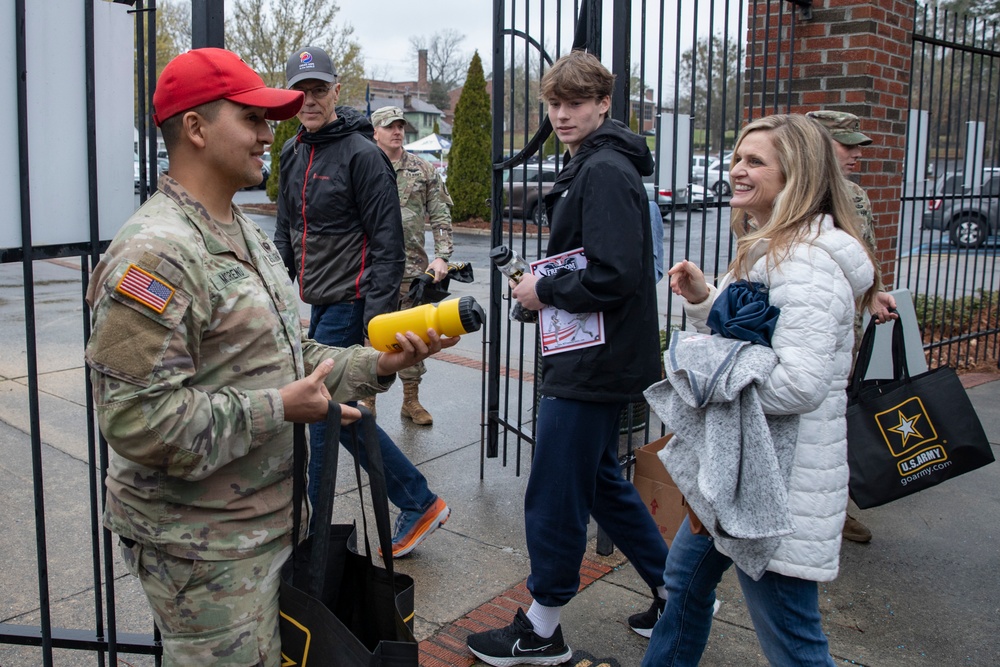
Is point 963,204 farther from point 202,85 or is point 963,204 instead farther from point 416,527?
point 202,85

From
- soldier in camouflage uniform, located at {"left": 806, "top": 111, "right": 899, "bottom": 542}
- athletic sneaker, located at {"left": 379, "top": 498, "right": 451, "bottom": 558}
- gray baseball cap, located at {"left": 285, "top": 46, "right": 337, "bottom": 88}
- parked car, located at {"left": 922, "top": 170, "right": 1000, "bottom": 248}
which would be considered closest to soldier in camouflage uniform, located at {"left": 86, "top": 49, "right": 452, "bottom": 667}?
athletic sneaker, located at {"left": 379, "top": 498, "right": 451, "bottom": 558}

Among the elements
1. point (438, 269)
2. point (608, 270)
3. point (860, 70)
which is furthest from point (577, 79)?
point (860, 70)

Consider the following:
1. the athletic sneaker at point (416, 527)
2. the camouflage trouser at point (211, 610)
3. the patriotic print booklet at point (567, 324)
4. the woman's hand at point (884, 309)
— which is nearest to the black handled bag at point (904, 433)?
the woman's hand at point (884, 309)

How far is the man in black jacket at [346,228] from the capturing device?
13.0 feet

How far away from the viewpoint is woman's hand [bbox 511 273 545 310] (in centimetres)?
315

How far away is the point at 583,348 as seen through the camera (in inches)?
121

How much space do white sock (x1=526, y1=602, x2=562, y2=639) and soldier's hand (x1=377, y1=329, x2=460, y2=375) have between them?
1255 millimetres

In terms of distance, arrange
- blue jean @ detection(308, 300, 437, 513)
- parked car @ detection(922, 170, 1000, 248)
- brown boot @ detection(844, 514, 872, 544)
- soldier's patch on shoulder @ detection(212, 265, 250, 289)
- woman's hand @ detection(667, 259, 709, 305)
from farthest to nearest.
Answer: parked car @ detection(922, 170, 1000, 248)
brown boot @ detection(844, 514, 872, 544)
blue jean @ detection(308, 300, 437, 513)
woman's hand @ detection(667, 259, 709, 305)
soldier's patch on shoulder @ detection(212, 265, 250, 289)

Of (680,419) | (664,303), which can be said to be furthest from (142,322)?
(664,303)

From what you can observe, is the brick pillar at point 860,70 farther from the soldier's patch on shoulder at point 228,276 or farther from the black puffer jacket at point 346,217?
the soldier's patch on shoulder at point 228,276

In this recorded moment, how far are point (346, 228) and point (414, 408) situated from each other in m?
2.02

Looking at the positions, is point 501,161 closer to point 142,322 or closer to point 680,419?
point 680,419

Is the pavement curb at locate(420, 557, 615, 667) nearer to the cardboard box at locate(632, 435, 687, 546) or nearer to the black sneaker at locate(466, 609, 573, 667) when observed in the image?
the black sneaker at locate(466, 609, 573, 667)

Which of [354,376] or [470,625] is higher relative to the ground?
[354,376]
